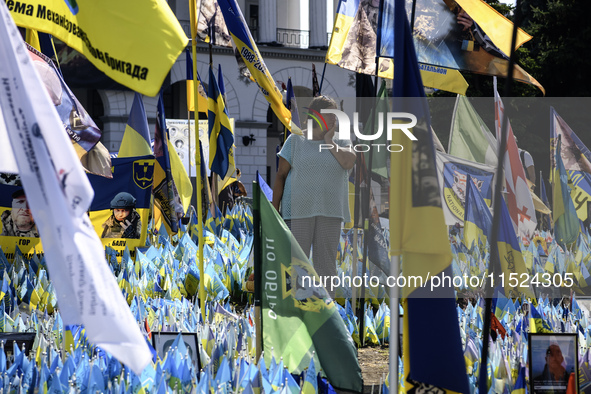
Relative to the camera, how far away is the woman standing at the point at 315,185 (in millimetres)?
5383

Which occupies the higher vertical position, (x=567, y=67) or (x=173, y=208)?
(x=567, y=67)

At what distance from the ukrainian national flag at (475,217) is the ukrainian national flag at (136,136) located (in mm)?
4203

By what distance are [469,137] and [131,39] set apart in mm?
6227

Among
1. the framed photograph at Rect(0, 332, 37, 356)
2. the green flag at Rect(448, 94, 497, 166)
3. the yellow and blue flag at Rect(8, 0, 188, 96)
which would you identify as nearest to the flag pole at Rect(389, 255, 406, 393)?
the yellow and blue flag at Rect(8, 0, 188, 96)

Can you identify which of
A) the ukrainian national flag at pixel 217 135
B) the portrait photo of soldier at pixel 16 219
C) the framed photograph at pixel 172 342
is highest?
the ukrainian national flag at pixel 217 135

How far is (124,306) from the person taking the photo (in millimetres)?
2188

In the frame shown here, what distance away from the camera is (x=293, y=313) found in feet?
11.7

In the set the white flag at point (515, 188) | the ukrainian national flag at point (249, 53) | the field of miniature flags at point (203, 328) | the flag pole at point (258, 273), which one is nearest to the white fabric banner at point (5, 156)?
the field of miniature flags at point (203, 328)

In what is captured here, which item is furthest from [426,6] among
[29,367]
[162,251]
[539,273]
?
[29,367]

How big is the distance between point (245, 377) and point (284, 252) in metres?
0.66

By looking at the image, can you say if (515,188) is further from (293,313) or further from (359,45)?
(293,313)

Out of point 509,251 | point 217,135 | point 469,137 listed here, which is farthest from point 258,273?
point 469,137

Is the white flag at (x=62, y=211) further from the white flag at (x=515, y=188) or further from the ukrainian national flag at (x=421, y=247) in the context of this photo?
the white flag at (x=515, y=188)

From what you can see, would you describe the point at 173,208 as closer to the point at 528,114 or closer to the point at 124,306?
the point at 124,306
